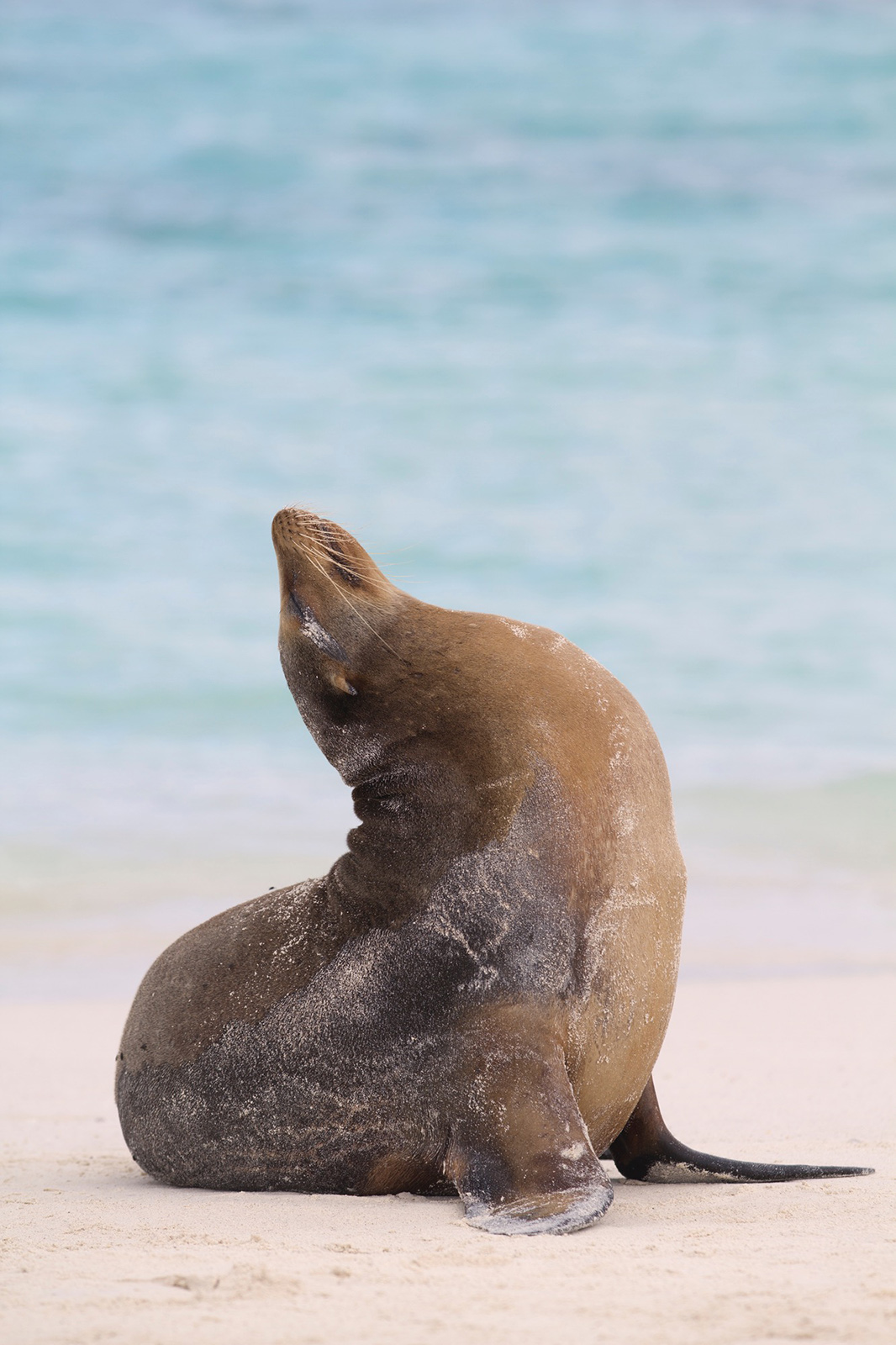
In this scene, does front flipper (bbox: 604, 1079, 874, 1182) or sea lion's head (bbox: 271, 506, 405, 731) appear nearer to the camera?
front flipper (bbox: 604, 1079, 874, 1182)

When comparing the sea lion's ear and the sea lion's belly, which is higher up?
the sea lion's ear

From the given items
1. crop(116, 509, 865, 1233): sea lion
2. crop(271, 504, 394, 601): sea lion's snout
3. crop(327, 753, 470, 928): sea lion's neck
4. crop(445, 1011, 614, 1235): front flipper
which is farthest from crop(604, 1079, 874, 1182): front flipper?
crop(271, 504, 394, 601): sea lion's snout

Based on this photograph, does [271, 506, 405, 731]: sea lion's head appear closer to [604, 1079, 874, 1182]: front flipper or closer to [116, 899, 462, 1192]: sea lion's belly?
[116, 899, 462, 1192]: sea lion's belly

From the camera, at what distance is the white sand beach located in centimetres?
265

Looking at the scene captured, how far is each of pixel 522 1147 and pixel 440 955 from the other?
551 mm

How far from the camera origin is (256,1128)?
4375 millimetres

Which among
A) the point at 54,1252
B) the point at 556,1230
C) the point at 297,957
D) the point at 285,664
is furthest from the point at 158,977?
the point at 556,1230

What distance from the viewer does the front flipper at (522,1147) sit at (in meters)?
3.68

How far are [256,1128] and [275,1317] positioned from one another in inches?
65.5

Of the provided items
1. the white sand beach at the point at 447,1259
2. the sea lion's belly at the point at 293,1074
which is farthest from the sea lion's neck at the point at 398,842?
the white sand beach at the point at 447,1259

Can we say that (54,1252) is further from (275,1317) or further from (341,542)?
(341,542)

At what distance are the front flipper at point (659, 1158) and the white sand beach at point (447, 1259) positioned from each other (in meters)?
0.08

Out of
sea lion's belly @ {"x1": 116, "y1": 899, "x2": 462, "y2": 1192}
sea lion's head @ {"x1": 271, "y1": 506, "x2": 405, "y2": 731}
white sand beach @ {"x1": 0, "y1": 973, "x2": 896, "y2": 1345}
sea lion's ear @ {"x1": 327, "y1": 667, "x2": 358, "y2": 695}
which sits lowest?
white sand beach @ {"x1": 0, "y1": 973, "x2": 896, "y2": 1345}

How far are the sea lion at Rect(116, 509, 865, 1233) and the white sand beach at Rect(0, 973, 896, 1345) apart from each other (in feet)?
0.56
